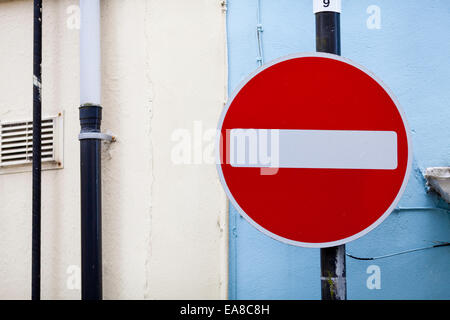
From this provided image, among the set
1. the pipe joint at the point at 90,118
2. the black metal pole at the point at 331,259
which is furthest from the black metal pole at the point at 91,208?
the black metal pole at the point at 331,259

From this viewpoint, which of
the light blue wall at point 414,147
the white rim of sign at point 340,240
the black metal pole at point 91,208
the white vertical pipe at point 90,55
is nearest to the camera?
the white rim of sign at point 340,240

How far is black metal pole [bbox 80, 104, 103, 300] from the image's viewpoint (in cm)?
366

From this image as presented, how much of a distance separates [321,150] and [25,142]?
291 cm

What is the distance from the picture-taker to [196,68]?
151 inches

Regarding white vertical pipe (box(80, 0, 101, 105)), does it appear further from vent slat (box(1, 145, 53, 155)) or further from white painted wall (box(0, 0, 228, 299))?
vent slat (box(1, 145, 53, 155))

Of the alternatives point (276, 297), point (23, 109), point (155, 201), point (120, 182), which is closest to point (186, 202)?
point (155, 201)

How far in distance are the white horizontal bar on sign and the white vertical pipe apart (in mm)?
2140

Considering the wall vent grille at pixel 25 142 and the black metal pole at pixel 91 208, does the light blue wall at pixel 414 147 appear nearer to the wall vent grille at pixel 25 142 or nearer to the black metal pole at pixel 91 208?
the black metal pole at pixel 91 208

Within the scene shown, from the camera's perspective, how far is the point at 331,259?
75.0 inches

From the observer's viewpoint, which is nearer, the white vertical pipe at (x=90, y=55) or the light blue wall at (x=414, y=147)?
the light blue wall at (x=414, y=147)

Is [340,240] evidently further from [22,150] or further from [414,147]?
[22,150]

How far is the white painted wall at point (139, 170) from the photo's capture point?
373cm

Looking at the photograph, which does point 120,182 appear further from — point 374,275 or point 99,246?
point 374,275
